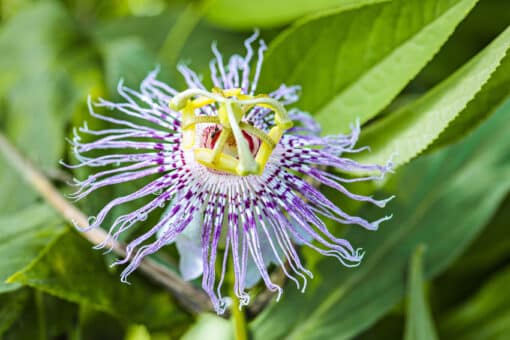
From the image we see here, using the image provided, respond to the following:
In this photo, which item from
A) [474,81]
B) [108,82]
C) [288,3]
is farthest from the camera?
[288,3]

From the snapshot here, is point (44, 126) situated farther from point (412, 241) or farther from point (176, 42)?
point (412, 241)

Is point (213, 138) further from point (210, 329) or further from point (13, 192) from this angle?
point (13, 192)

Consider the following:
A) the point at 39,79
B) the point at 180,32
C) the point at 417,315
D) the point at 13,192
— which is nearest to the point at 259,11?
the point at 180,32

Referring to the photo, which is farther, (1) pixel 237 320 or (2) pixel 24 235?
(2) pixel 24 235

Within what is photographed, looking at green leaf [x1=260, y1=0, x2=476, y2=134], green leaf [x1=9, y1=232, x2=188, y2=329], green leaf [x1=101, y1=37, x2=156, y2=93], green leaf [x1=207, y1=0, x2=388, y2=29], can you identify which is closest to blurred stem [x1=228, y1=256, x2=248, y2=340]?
green leaf [x1=9, y1=232, x2=188, y2=329]

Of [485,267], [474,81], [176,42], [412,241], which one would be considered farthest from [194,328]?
[176,42]

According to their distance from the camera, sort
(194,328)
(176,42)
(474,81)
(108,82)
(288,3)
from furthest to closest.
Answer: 1. (176,42)
2. (288,3)
3. (108,82)
4. (194,328)
5. (474,81)
